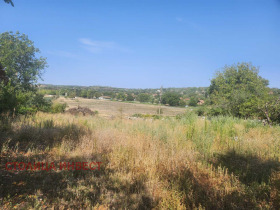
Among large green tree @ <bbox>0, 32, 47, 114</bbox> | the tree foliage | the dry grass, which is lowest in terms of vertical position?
the dry grass

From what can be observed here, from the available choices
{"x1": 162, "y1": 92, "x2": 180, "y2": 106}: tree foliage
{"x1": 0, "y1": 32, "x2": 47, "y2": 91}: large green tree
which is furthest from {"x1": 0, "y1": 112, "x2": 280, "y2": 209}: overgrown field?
{"x1": 162, "y1": 92, "x2": 180, "y2": 106}: tree foliage

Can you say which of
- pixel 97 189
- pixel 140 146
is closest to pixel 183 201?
pixel 97 189

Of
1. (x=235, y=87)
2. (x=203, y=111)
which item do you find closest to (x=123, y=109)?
(x=203, y=111)

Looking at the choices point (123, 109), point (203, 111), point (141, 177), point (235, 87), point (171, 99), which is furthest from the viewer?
point (171, 99)

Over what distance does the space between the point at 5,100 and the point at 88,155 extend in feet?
24.0

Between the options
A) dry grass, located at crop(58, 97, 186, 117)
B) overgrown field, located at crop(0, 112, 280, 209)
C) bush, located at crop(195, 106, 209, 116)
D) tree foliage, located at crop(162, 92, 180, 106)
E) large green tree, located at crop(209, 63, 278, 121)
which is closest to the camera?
overgrown field, located at crop(0, 112, 280, 209)

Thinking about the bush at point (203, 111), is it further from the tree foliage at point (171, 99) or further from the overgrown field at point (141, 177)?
the overgrown field at point (141, 177)

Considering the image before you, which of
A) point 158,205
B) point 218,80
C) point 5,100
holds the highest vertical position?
point 218,80

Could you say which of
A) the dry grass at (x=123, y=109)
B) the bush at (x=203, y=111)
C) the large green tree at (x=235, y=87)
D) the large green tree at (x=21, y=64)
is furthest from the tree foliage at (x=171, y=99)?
the large green tree at (x=21, y=64)

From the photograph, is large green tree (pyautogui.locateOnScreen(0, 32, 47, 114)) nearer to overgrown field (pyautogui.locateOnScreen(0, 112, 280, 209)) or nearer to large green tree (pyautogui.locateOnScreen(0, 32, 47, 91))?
large green tree (pyautogui.locateOnScreen(0, 32, 47, 91))

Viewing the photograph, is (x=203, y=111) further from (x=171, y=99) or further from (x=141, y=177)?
(x=141, y=177)

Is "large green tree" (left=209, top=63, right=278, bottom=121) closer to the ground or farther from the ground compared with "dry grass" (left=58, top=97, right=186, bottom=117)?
farther from the ground

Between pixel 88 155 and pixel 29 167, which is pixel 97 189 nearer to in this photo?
pixel 88 155

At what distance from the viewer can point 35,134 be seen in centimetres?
526
